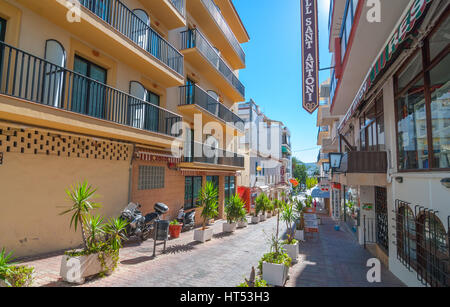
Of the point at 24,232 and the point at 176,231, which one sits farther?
the point at 176,231

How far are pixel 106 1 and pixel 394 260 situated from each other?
1305cm

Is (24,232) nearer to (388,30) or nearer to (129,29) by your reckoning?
(129,29)

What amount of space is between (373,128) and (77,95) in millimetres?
10367

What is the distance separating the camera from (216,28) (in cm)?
1734

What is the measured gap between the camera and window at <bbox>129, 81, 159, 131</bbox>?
1003 centimetres

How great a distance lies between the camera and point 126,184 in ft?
33.4

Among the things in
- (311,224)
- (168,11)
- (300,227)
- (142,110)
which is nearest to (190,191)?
(142,110)

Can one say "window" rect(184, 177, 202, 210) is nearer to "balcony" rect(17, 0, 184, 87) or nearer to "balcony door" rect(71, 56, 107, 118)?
"balcony" rect(17, 0, 184, 87)

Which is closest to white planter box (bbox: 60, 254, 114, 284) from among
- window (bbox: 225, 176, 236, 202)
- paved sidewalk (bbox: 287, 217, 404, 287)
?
paved sidewalk (bbox: 287, 217, 404, 287)

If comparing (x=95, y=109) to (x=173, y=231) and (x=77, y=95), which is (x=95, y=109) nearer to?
(x=77, y=95)

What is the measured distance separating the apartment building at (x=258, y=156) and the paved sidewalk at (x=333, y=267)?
13.2 m

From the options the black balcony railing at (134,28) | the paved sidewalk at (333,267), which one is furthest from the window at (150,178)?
the paved sidewalk at (333,267)

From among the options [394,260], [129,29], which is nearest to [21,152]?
[129,29]

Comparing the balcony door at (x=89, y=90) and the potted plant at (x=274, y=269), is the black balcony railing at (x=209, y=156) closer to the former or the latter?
the balcony door at (x=89, y=90)
